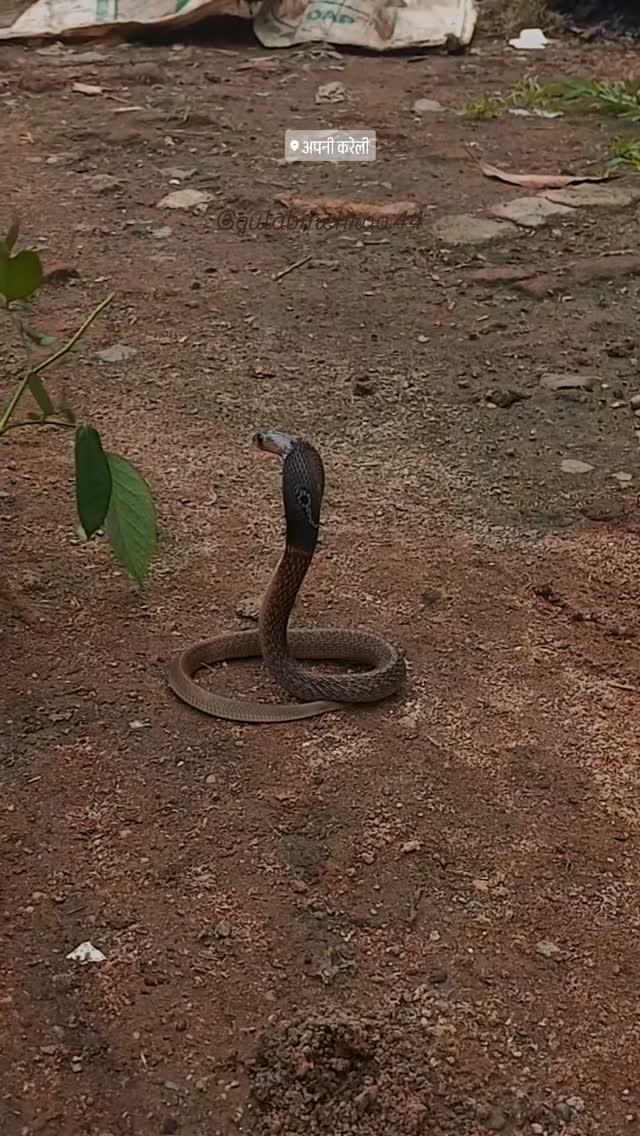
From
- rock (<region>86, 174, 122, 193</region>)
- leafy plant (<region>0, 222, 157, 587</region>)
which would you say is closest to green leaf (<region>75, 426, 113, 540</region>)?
leafy plant (<region>0, 222, 157, 587</region>)

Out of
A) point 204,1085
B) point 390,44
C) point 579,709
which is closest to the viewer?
point 204,1085

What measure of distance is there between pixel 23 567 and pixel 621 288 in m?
2.55

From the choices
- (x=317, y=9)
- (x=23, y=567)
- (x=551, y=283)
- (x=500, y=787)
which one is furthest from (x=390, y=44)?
(x=500, y=787)

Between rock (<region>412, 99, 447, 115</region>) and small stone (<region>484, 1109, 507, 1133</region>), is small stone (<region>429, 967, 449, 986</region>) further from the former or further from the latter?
rock (<region>412, 99, 447, 115</region>)

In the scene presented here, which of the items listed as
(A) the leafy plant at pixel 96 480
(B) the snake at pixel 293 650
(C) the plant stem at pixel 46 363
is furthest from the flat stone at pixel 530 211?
(A) the leafy plant at pixel 96 480

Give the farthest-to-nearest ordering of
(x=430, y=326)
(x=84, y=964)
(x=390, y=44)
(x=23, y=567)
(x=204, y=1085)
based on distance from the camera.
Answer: (x=390, y=44) → (x=430, y=326) → (x=23, y=567) → (x=84, y=964) → (x=204, y=1085)

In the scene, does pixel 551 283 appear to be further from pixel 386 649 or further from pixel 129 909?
pixel 129 909

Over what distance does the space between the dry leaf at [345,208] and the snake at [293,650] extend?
9.34 ft

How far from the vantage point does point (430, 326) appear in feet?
15.1

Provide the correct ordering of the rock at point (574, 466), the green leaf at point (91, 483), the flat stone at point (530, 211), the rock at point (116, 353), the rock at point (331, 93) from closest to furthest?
1. the green leaf at point (91, 483)
2. the rock at point (574, 466)
3. the rock at point (116, 353)
4. the flat stone at point (530, 211)
5. the rock at point (331, 93)

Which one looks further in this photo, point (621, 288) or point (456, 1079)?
point (621, 288)

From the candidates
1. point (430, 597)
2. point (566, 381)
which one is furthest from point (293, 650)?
point (566, 381)

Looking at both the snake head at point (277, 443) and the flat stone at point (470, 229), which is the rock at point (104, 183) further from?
the snake head at point (277, 443)

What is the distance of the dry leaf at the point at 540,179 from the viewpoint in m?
5.72
